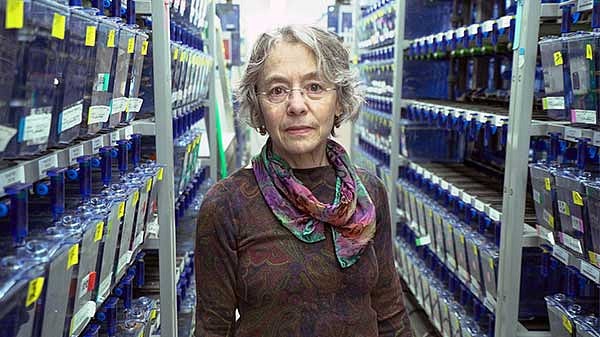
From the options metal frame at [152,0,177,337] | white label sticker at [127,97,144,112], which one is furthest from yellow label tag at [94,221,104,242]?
metal frame at [152,0,177,337]

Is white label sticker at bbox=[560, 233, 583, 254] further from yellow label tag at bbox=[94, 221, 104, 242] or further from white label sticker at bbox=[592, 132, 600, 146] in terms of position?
yellow label tag at bbox=[94, 221, 104, 242]

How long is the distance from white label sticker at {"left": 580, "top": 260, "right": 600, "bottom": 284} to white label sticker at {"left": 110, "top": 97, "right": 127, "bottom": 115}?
166 centimetres

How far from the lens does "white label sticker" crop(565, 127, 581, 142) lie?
7.25 ft

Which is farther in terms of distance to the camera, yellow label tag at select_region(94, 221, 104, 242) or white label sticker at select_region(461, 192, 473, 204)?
white label sticker at select_region(461, 192, 473, 204)

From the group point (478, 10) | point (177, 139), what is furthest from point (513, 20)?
point (177, 139)

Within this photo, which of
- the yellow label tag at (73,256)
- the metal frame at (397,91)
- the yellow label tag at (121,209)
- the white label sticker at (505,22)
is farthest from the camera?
the metal frame at (397,91)

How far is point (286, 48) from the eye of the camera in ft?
5.00

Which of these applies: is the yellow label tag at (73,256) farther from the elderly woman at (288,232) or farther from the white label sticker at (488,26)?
the white label sticker at (488,26)

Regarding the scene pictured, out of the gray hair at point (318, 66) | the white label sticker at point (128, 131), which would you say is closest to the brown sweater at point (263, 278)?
the gray hair at point (318, 66)

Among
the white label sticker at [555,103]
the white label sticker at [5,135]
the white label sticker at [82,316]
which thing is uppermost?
the white label sticker at [555,103]

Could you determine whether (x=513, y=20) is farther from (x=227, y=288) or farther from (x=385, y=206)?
(x=227, y=288)

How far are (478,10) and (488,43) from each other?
481 millimetres

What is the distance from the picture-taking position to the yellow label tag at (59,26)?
4.27 feet

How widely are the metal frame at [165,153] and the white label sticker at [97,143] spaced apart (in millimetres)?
716
